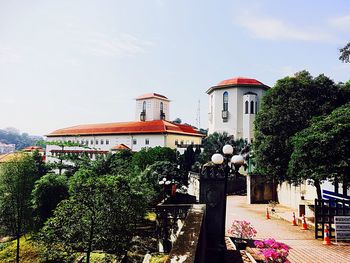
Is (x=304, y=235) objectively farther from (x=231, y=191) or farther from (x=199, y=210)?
(x=231, y=191)

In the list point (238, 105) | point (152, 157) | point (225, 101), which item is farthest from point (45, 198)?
point (225, 101)

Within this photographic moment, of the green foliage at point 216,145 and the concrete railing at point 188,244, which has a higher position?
the green foliage at point 216,145

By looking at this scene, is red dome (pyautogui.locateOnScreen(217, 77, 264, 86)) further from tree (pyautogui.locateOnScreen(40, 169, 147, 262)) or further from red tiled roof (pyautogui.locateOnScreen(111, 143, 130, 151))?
tree (pyautogui.locateOnScreen(40, 169, 147, 262))

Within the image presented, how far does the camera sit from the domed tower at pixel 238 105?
147ft

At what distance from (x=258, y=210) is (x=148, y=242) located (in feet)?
32.7

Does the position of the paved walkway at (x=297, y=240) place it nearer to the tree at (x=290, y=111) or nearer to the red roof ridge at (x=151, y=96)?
the tree at (x=290, y=111)

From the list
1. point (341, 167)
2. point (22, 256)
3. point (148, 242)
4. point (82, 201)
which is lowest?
point (22, 256)

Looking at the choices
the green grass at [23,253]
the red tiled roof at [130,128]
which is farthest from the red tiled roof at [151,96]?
the green grass at [23,253]

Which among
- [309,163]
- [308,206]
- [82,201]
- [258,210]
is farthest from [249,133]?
[82,201]

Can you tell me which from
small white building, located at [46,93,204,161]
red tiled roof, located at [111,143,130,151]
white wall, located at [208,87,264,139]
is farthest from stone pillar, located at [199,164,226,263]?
red tiled roof, located at [111,143,130,151]

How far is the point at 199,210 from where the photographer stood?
7406mm

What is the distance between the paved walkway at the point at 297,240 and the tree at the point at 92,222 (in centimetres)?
633

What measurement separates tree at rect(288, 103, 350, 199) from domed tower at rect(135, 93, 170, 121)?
53704 millimetres

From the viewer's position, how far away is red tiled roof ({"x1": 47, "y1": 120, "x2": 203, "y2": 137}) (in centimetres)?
5541
